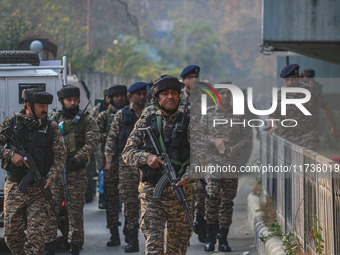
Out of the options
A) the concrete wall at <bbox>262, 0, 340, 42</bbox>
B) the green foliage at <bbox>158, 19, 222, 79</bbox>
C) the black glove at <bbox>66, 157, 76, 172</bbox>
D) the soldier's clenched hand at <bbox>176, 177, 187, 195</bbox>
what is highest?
the green foliage at <bbox>158, 19, 222, 79</bbox>

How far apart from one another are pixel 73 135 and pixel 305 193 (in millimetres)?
3129

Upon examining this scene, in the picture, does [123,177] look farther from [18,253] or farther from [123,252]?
[18,253]

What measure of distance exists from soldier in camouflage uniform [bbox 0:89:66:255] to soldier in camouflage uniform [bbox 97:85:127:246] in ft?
6.97

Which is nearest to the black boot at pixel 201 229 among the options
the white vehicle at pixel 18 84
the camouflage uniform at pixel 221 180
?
the camouflage uniform at pixel 221 180

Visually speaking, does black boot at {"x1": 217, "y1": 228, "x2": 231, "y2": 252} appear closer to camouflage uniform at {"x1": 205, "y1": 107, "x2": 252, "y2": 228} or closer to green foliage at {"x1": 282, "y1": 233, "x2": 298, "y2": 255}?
camouflage uniform at {"x1": 205, "y1": 107, "x2": 252, "y2": 228}

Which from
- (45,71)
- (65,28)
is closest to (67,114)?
(45,71)

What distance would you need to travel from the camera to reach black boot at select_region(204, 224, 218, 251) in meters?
9.23

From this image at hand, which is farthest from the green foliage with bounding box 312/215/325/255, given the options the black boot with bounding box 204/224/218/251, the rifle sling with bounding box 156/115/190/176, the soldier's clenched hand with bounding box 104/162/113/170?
the soldier's clenched hand with bounding box 104/162/113/170

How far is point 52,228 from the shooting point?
8.66m

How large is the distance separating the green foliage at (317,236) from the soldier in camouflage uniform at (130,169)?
335 centimetres

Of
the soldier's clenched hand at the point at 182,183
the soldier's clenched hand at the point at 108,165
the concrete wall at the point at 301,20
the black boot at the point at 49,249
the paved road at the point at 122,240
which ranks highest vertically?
the concrete wall at the point at 301,20

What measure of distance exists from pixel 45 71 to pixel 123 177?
1739 millimetres

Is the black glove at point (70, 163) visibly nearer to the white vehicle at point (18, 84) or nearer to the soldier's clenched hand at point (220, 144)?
the white vehicle at point (18, 84)

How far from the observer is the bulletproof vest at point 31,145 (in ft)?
24.4
